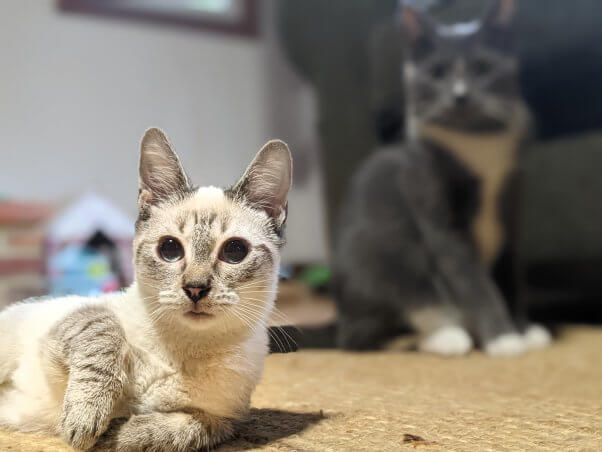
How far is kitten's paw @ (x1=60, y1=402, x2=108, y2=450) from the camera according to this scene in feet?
1.94

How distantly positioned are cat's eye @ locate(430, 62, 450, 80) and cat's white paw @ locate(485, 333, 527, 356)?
0.76 meters

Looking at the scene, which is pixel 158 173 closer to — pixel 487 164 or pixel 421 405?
pixel 421 405

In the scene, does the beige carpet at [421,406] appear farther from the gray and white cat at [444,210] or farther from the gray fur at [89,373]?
the gray and white cat at [444,210]

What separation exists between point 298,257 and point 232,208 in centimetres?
202

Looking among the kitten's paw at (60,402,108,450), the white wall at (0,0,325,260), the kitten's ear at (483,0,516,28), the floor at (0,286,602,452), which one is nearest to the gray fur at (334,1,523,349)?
the kitten's ear at (483,0,516,28)

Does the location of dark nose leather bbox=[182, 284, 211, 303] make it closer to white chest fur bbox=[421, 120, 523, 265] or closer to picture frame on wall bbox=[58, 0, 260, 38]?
white chest fur bbox=[421, 120, 523, 265]

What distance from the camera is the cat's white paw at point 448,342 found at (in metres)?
1.64

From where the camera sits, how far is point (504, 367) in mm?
1454

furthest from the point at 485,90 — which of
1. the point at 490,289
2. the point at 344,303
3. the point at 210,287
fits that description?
the point at 210,287

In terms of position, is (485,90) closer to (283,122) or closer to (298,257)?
(283,122)

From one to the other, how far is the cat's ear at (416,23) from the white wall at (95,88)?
70cm

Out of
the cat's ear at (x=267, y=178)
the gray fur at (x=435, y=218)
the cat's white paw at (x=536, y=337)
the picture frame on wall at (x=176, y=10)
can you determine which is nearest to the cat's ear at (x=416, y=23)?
the gray fur at (x=435, y=218)

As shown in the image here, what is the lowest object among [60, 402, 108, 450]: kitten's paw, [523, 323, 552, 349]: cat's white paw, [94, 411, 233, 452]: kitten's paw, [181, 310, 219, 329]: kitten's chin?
[523, 323, 552, 349]: cat's white paw

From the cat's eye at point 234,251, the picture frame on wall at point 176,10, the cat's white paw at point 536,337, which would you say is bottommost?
the cat's white paw at point 536,337
